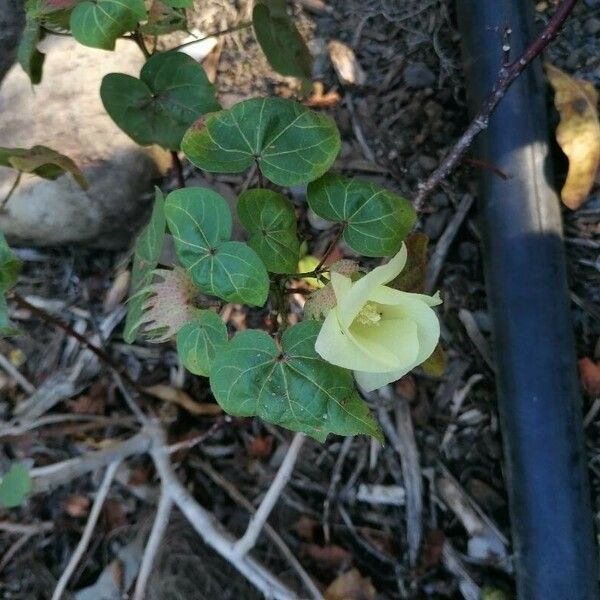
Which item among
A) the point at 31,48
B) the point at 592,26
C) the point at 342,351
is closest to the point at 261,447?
the point at 342,351

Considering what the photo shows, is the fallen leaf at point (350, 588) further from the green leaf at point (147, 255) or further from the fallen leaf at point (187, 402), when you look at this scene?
the green leaf at point (147, 255)

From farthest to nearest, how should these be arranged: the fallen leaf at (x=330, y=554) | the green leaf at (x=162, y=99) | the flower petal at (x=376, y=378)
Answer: the fallen leaf at (x=330, y=554)
the green leaf at (x=162, y=99)
the flower petal at (x=376, y=378)

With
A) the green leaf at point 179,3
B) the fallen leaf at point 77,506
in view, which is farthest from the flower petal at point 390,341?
the fallen leaf at point 77,506

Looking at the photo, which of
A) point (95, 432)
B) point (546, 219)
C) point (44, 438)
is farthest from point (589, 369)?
point (44, 438)

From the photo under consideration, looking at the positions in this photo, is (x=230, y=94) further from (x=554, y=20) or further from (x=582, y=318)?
(x=582, y=318)

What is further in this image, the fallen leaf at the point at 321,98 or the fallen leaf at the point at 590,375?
the fallen leaf at the point at 321,98
